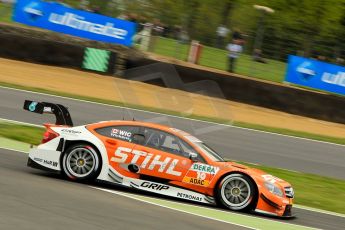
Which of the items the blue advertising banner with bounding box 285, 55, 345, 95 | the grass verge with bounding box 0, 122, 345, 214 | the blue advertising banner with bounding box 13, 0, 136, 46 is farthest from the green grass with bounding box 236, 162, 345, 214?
the blue advertising banner with bounding box 13, 0, 136, 46

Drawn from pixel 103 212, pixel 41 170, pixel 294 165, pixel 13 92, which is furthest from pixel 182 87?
pixel 103 212

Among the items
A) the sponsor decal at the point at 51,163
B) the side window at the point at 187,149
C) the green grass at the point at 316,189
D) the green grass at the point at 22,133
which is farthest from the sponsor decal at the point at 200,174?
the green grass at the point at 22,133

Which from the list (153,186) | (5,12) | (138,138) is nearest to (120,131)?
(138,138)

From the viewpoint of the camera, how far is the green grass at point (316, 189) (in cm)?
1277

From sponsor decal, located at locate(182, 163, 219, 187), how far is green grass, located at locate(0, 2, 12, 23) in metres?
20.8

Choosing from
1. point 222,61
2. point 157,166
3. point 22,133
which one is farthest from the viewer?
point 222,61

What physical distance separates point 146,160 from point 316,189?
4.70m

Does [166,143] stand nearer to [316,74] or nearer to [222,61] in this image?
[316,74]

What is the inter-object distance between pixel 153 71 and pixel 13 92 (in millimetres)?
8055

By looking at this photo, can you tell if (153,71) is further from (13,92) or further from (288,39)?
(13,92)

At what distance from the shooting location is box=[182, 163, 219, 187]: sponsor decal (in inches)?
424

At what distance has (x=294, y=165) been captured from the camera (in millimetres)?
17062

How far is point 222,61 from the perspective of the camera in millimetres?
30172

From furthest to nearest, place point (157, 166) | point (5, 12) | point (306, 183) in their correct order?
point (5, 12), point (306, 183), point (157, 166)
